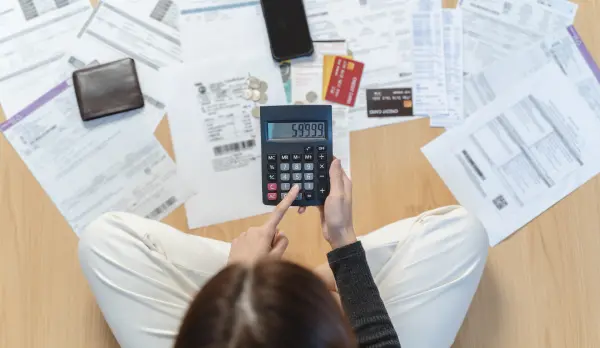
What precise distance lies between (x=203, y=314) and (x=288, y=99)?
431 mm

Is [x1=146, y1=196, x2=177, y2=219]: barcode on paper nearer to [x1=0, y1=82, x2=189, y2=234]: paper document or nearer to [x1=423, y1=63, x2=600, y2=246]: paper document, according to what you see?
[x1=0, y1=82, x2=189, y2=234]: paper document

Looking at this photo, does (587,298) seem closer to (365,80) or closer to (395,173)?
(395,173)

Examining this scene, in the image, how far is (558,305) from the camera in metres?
0.83

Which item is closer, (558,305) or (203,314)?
(203,314)

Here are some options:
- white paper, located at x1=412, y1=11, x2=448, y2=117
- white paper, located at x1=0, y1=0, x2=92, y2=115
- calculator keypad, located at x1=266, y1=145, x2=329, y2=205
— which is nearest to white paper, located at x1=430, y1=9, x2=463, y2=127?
white paper, located at x1=412, y1=11, x2=448, y2=117

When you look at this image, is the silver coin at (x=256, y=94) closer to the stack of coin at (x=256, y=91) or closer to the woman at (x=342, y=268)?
the stack of coin at (x=256, y=91)

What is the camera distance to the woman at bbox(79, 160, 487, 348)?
643mm

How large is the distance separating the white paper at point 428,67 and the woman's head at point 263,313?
1.40 ft

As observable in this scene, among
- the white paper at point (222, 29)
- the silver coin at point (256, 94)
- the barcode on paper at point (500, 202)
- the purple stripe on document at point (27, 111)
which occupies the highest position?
the white paper at point (222, 29)

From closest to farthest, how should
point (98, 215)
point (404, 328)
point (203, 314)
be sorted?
1. point (203, 314)
2. point (404, 328)
3. point (98, 215)

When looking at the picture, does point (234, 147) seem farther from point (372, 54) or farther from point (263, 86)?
point (372, 54)

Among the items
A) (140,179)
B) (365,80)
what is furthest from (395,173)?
(140,179)

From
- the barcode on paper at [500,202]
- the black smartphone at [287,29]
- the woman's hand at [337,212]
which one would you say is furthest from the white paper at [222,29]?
the barcode on paper at [500,202]

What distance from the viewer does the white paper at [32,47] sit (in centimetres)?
81
